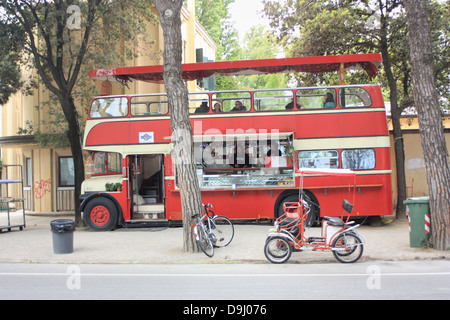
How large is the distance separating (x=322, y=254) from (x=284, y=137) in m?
4.81

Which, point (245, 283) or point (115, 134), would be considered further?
point (115, 134)

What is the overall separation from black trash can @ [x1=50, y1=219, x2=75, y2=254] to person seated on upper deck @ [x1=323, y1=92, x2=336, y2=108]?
8.26 meters

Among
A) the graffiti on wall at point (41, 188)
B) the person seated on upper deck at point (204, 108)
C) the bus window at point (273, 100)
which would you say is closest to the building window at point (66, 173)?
the graffiti on wall at point (41, 188)

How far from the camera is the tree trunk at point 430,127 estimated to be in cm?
995

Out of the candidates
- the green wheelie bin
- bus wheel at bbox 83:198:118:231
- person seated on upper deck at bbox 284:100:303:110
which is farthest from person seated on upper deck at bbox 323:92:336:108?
bus wheel at bbox 83:198:118:231

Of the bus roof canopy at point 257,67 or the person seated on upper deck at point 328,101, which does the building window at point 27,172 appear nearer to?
the bus roof canopy at point 257,67

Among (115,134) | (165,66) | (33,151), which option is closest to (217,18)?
(33,151)

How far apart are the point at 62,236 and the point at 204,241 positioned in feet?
11.6

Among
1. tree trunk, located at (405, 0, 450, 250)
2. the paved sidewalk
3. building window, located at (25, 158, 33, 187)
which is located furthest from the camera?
building window, located at (25, 158, 33, 187)

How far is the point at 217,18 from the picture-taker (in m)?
45.6

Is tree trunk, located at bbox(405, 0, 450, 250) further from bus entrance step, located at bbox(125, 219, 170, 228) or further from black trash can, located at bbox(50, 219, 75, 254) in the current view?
black trash can, located at bbox(50, 219, 75, 254)

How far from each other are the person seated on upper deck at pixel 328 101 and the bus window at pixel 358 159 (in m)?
1.51

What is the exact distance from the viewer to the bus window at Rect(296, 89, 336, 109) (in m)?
14.0

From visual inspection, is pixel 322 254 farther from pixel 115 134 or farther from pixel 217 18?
pixel 217 18
